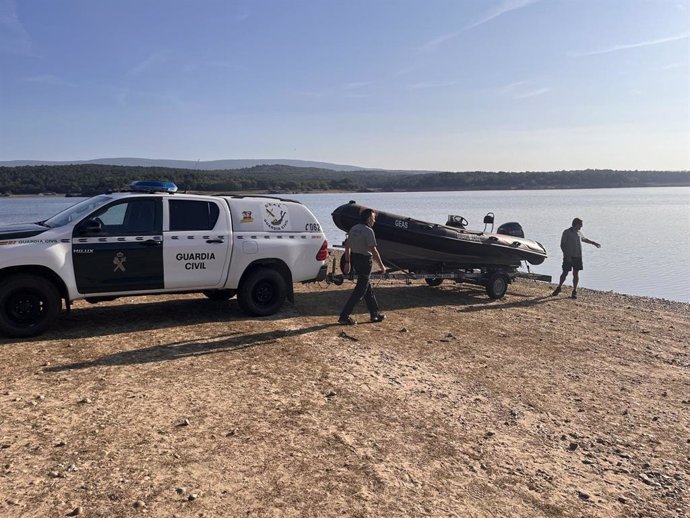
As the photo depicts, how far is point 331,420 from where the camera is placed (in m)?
4.93

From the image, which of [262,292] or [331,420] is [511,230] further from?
[331,420]

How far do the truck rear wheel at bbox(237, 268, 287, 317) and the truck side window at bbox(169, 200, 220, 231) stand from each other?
3.38 feet

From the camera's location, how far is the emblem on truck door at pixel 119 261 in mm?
7523

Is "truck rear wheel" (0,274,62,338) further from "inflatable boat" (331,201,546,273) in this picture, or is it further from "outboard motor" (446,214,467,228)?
"outboard motor" (446,214,467,228)

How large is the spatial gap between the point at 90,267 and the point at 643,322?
9.72m

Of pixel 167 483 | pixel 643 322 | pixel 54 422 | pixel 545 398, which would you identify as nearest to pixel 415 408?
pixel 545 398

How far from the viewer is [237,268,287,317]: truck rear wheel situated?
8.65 metres

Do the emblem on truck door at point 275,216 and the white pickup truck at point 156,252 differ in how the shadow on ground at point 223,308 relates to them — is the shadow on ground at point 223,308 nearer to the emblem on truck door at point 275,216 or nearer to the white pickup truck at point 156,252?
the white pickup truck at point 156,252

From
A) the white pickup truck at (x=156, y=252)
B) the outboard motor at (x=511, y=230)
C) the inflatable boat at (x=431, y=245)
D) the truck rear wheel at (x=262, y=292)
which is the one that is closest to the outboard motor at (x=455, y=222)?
the inflatable boat at (x=431, y=245)

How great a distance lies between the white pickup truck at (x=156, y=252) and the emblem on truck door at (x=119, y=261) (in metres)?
0.01

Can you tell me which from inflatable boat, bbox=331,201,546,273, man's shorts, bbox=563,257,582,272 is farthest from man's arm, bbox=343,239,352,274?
man's shorts, bbox=563,257,582,272

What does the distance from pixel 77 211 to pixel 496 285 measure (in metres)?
8.23

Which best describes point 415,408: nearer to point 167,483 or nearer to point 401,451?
point 401,451

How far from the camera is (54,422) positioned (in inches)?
180
